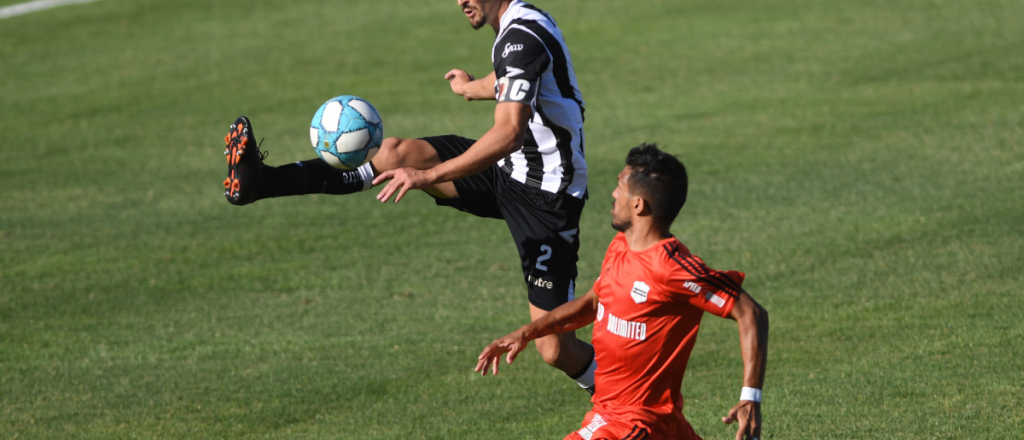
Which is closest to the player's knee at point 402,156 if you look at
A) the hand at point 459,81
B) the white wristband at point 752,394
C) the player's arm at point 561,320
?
the hand at point 459,81

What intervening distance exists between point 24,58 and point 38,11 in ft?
13.1

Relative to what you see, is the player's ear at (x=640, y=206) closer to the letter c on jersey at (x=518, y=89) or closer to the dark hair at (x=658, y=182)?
the dark hair at (x=658, y=182)

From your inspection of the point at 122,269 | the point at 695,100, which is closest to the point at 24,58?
the point at 122,269

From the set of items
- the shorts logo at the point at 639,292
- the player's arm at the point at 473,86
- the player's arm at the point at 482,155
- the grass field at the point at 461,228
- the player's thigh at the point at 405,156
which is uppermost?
the player's arm at the point at 473,86

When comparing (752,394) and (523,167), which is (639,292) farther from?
(523,167)

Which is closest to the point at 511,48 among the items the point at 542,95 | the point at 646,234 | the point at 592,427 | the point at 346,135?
the point at 542,95

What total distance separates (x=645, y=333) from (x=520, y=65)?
1.89 m

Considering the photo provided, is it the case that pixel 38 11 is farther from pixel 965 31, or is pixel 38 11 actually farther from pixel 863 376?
pixel 863 376

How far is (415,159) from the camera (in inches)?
254

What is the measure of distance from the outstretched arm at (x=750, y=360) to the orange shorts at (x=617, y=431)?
1.73ft

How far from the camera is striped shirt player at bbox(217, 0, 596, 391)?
568 cm

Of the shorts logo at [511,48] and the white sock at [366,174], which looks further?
the white sock at [366,174]

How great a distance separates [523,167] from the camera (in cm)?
631

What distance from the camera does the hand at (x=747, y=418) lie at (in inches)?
155
